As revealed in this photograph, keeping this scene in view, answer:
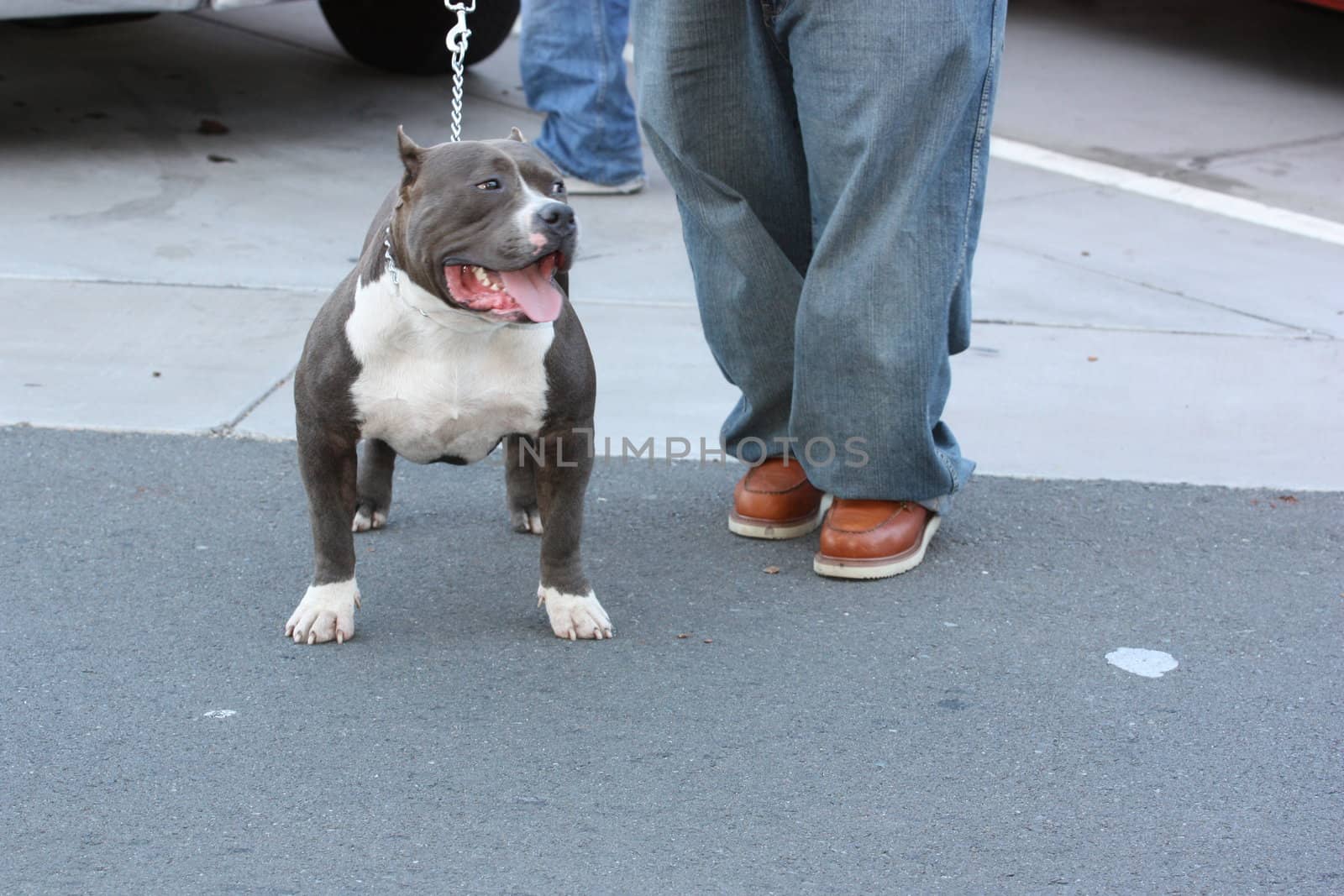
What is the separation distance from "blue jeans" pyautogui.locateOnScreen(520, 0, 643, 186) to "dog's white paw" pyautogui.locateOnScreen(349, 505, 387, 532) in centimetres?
296

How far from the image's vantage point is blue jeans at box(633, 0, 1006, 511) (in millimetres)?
3227

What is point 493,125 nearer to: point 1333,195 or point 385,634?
point 1333,195

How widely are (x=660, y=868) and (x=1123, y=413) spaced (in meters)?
2.53

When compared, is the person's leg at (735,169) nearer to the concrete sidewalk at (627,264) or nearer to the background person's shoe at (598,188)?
the concrete sidewalk at (627,264)

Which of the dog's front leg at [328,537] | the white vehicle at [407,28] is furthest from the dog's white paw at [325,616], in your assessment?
the white vehicle at [407,28]

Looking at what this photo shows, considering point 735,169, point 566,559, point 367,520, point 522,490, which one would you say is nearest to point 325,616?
point 566,559

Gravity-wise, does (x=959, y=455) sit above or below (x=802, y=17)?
below

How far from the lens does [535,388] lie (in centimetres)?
307

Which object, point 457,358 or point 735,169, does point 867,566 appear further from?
point 457,358

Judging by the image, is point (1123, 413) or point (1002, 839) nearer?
point (1002, 839)

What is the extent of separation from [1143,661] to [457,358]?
4.77 feet

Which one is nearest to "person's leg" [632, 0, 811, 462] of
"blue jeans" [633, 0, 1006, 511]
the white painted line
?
"blue jeans" [633, 0, 1006, 511]

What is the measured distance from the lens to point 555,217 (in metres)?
2.74

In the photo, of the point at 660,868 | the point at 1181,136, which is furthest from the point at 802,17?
the point at 1181,136
